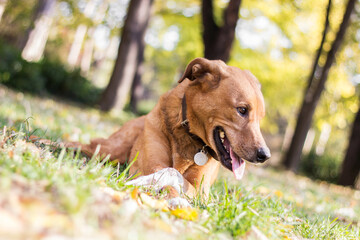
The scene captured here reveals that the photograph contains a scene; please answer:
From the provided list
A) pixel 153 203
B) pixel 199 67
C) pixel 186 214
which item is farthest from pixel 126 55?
pixel 186 214

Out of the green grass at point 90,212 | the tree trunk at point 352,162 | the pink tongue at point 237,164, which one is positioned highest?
the pink tongue at point 237,164

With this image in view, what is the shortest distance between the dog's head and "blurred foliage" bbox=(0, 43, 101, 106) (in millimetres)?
9814

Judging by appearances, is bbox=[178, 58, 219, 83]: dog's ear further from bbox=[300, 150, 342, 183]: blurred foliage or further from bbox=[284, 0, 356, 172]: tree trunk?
bbox=[300, 150, 342, 183]: blurred foliage

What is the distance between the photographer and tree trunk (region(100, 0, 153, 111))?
37.5ft

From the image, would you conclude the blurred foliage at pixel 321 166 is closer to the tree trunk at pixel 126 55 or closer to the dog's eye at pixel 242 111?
the tree trunk at pixel 126 55

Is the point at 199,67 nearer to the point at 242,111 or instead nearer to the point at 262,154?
the point at 242,111

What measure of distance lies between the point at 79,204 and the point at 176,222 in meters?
0.78

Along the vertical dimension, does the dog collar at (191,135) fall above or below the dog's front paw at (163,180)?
above

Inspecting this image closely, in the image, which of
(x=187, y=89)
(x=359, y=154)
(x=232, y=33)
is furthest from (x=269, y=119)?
(x=187, y=89)

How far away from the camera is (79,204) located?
163 centimetres

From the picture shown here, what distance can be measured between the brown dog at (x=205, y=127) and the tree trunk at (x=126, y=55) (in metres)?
8.08

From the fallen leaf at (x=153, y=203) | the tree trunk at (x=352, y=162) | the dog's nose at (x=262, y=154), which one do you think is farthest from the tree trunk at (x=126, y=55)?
the fallen leaf at (x=153, y=203)

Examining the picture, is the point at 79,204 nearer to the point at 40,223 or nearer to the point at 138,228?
the point at 40,223

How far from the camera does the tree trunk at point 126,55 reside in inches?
450
